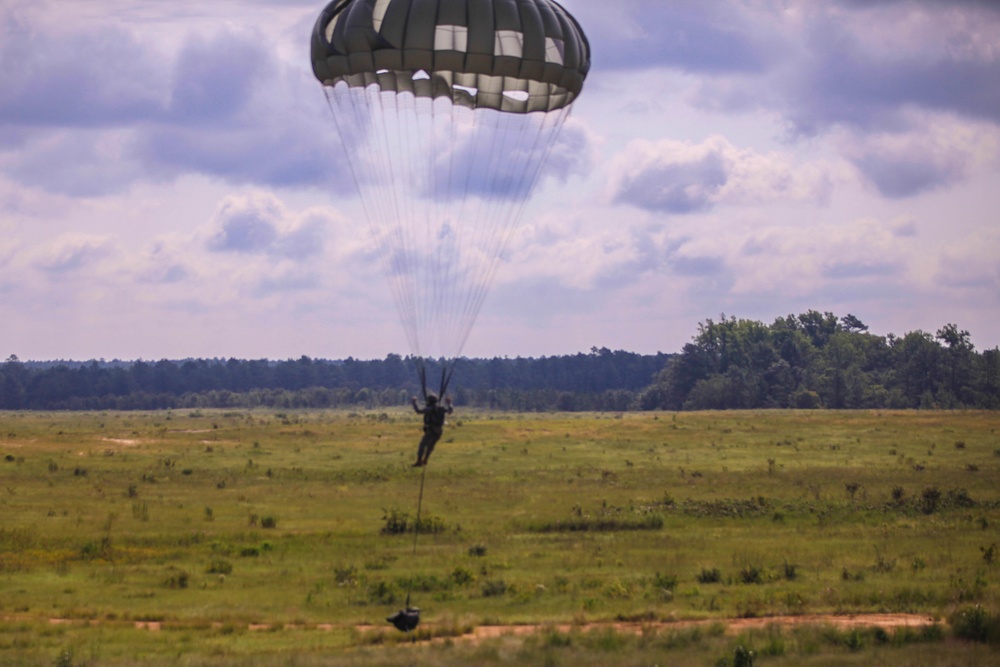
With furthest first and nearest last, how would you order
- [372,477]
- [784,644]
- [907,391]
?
[907,391] → [372,477] → [784,644]

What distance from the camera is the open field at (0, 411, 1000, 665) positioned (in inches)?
872

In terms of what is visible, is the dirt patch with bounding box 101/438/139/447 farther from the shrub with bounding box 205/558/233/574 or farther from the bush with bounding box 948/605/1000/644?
the bush with bounding box 948/605/1000/644

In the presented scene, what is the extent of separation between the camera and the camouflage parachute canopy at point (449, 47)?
23.5 meters

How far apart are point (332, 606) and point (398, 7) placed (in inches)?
547

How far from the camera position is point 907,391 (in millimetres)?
152000

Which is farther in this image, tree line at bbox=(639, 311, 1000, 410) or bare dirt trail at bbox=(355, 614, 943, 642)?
tree line at bbox=(639, 311, 1000, 410)

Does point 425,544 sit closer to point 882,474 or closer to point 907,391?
point 882,474

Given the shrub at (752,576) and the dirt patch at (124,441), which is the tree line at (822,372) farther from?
the shrub at (752,576)

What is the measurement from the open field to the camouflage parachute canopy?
12.2 m

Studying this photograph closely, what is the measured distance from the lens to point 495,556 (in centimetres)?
3191

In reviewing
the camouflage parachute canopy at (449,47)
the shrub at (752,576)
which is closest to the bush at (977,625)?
the shrub at (752,576)

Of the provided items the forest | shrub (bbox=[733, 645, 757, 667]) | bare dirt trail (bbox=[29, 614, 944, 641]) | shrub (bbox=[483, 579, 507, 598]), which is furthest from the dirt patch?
the forest

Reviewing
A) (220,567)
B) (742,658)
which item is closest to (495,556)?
(220,567)

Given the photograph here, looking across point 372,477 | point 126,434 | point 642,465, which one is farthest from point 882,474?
point 126,434
